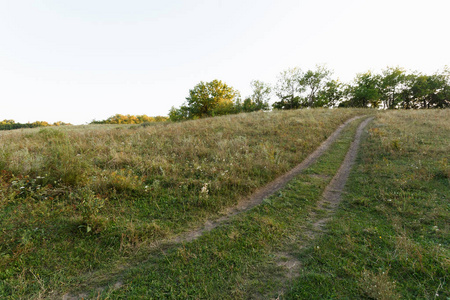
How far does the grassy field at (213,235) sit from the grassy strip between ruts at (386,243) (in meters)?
0.02

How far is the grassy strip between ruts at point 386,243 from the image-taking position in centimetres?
271

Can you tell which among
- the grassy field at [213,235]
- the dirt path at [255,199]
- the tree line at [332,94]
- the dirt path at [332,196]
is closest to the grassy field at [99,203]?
the grassy field at [213,235]

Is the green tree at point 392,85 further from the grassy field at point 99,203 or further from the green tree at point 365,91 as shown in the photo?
the grassy field at point 99,203

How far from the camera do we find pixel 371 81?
5453 cm

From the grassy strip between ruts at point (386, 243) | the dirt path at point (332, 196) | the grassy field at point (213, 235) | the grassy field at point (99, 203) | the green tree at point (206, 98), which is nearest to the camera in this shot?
the grassy strip between ruts at point (386, 243)

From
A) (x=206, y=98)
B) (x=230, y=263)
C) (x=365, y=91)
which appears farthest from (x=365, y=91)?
(x=230, y=263)

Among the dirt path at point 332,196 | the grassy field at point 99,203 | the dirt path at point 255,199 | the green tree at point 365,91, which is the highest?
the green tree at point 365,91

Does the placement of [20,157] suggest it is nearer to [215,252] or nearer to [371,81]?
[215,252]

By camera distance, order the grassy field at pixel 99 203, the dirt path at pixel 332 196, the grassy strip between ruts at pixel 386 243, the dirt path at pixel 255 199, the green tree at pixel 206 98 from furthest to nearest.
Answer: the green tree at pixel 206 98 → the dirt path at pixel 332 196 → the dirt path at pixel 255 199 → the grassy field at pixel 99 203 → the grassy strip between ruts at pixel 386 243

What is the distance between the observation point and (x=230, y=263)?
3.31 meters

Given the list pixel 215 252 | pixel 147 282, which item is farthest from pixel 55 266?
pixel 215 252

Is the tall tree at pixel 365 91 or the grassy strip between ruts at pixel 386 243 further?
the tall tree at pixel 365 91

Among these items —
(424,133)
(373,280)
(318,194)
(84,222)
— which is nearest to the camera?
(373,280)

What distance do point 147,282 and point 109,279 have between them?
0.71 metres
